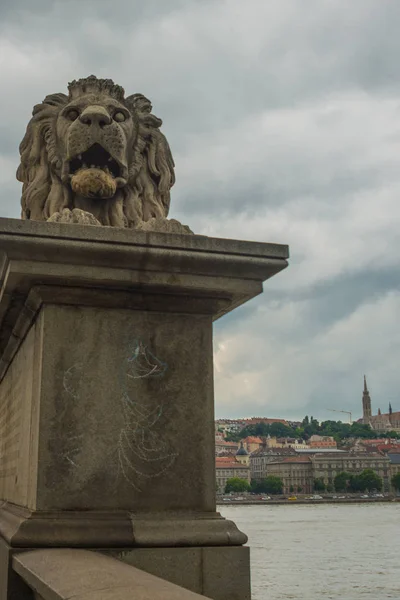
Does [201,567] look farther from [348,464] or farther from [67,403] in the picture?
[348,464]

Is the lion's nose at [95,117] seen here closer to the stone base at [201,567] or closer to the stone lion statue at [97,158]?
the stone lion statue at [97,158]

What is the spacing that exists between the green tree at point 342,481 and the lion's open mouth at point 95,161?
490 feet

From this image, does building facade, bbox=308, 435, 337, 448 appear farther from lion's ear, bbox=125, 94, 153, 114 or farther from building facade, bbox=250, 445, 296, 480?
lion's ear, bbox=125, 94, 153, 114

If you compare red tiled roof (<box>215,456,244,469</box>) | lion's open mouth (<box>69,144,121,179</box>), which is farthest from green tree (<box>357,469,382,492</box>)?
lion's open mouth (<box>69,144,121,179</box>)

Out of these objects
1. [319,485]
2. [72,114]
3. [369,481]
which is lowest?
[319,485]

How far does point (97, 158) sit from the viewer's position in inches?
155

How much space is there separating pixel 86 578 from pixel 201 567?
2.92 feet

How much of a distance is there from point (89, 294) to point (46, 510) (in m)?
0.86

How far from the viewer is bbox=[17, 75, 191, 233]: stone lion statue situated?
3.87 metres

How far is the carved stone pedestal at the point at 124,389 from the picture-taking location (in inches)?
113

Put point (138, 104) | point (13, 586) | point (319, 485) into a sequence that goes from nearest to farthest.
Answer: point (13, 586), point (138, 104), point (319, 485)

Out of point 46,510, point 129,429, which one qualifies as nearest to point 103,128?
point 129,429

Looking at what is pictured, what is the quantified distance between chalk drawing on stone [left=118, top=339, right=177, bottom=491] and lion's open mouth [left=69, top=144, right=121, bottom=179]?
1171mm

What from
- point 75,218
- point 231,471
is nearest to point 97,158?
point 75,218
